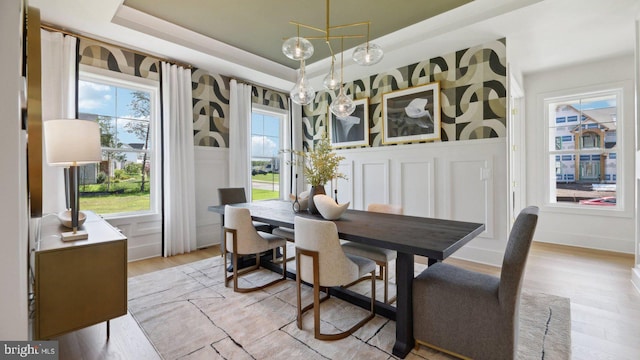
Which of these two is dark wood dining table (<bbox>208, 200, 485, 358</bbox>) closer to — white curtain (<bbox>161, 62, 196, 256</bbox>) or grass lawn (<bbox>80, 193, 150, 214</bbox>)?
white curtain (<bbox>161, 62, 196, 256</bbox>)

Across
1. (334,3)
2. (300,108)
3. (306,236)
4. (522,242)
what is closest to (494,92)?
(334,3)

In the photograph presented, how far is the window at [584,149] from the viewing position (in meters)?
3.98

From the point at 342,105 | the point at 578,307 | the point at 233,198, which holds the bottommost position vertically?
the point at 578,307

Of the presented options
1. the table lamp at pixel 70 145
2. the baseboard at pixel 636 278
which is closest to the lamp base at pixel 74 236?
the table lamp at pixel 70 145

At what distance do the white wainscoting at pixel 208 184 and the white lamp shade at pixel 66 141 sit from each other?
244 cm

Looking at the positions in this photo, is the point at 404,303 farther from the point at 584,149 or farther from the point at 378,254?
the point at 584,149

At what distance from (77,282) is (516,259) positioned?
246cm

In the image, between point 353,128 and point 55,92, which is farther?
point 353,128

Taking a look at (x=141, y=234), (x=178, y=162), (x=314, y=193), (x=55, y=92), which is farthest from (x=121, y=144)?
(x=314, y=193)

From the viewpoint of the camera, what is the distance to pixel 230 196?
366 cm

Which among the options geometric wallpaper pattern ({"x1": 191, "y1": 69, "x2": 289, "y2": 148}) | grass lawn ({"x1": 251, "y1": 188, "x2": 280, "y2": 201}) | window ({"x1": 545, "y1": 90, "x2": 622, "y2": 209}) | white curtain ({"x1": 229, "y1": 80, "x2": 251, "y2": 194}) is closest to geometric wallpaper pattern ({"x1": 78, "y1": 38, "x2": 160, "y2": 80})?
geometric wallpaper pattern ({"x1": 191, "y1": 69, "x2": 289, "y2": 148})

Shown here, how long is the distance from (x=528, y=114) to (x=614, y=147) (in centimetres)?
116

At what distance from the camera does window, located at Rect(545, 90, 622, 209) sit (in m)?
3.98

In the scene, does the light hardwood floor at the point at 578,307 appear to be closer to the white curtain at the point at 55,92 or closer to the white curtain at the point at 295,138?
the white curtain at the point at 55,92
